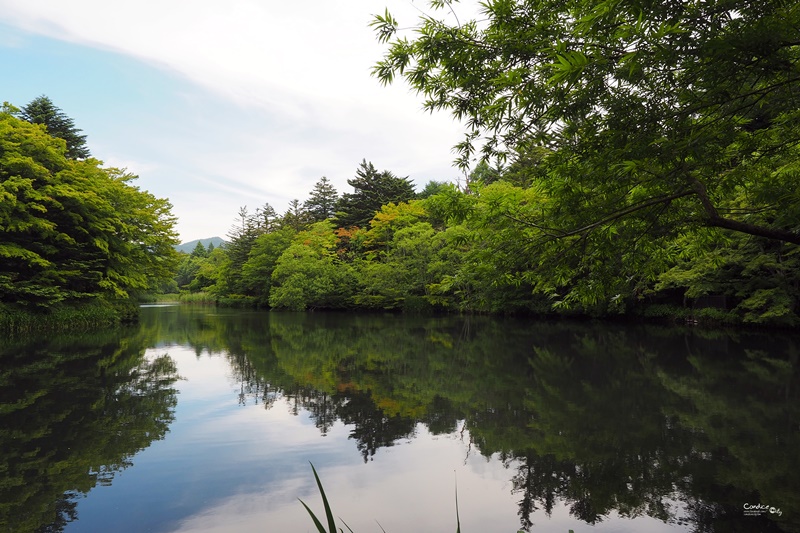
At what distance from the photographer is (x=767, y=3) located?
7.65 ft

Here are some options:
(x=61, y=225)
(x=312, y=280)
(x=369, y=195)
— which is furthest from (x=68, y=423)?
(x=369, y=195)

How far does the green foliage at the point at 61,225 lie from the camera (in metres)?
15.2

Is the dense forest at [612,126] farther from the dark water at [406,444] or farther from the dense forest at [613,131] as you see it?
the dark water at [406,444]

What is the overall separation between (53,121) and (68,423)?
1227 inches

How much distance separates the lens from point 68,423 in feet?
19.0

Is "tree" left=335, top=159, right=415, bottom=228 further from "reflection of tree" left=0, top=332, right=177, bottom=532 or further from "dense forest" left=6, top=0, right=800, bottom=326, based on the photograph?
"dense forest" left=6, top=0, right=800, bottom=326

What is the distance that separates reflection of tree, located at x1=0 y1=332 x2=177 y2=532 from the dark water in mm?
29

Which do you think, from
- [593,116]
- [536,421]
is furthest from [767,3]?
[536,421]

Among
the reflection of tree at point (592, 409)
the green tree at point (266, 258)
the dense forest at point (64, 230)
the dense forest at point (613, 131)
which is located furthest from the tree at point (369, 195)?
the dense forest at point (613, 131)

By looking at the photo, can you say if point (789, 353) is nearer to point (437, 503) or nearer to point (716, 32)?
point (437, 503)

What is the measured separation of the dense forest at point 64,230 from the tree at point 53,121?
11.0 metres
